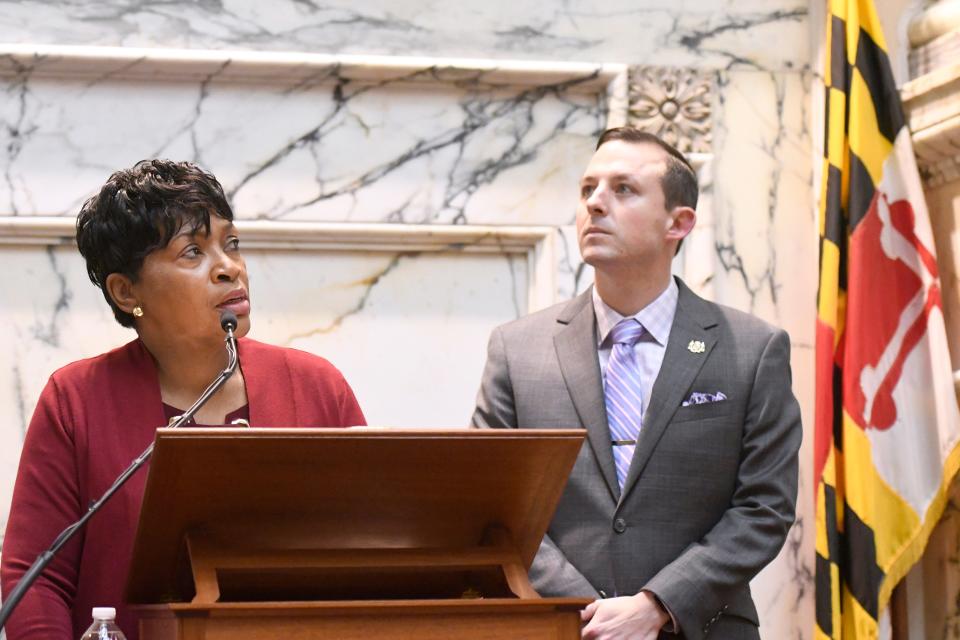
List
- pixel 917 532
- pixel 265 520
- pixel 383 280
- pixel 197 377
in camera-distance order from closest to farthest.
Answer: pixel 265 520
pixel 197 377
pixel 917 532
pixel 383 280

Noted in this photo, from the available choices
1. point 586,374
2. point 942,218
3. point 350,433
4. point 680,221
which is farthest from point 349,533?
point 942,218

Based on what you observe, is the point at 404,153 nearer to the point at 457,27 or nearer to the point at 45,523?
the point at 457,27

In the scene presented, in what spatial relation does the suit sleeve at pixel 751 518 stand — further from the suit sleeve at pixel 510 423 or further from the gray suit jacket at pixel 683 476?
the suit sleeve at pixel 510 423

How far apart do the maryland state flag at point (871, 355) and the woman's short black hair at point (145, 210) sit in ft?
6.79

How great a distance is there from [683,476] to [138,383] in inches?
46.3

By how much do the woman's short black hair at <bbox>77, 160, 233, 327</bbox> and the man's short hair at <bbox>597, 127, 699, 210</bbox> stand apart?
1.06 metres

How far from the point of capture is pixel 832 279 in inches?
174

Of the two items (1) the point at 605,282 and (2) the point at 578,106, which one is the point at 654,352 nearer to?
(1) the point at 605,282

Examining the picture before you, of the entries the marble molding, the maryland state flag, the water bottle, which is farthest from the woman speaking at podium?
the marble molding

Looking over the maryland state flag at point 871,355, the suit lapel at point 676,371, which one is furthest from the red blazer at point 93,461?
the maryland state flag at point 871,355

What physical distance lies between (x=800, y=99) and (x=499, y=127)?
0.99 meters

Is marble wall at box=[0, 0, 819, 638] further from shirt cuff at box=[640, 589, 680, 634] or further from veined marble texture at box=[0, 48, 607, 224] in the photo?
shirt cuff at box=[640, 589, 680, 634]

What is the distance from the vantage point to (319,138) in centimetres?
462

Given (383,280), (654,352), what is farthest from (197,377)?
(383,280)
